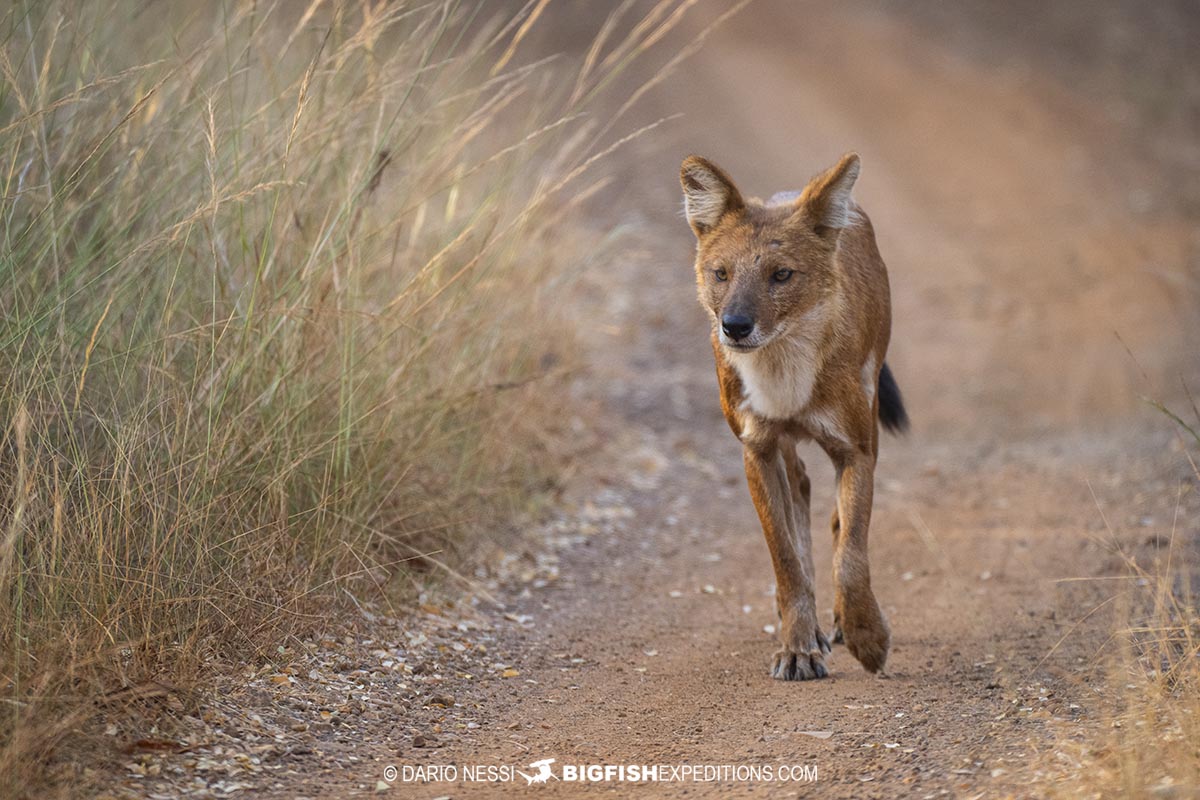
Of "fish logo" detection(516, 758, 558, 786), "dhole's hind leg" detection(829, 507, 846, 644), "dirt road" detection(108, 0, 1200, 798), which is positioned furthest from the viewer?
"dhole's hind leg" detection(829, 507, 846, 644)

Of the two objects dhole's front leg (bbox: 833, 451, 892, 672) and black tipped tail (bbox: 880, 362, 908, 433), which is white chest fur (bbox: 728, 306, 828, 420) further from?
black tipped tail (bbox: 880, 362, 908, 433)

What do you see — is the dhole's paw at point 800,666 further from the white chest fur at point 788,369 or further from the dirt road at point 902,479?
the white chest fur at point 788,369

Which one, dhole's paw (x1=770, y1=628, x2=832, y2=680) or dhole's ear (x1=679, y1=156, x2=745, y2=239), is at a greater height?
dhole's ear (x1=679, y1=156, x2=745, y2=239)

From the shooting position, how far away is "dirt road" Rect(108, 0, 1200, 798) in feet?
11.9

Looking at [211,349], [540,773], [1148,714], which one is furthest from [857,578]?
[211,349]

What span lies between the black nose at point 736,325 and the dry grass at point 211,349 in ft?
2.91

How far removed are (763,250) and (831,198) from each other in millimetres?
310

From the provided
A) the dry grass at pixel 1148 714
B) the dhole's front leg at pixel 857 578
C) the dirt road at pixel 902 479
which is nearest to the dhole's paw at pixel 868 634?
the dhole's front leg at pixel 857 578

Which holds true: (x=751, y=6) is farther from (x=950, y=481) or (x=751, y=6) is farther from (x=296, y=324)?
(x=296, y=324)

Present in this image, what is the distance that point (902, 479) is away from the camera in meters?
7.12

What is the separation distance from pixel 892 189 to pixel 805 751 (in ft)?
31.2

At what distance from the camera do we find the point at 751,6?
17188 millimetres

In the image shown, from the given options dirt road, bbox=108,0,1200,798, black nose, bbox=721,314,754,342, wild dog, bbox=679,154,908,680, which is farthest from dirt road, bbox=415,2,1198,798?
black nose, bbox=721,314,754,342

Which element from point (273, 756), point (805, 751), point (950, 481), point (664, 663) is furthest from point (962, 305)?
point (273, 756)
